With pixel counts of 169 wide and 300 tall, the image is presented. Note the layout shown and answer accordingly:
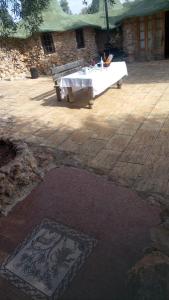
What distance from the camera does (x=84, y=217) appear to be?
3.09 metres

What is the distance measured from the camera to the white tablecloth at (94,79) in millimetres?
6516

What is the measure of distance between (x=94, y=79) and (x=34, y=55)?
8.83 m

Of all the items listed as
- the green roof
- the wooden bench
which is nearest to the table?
the wooden bench

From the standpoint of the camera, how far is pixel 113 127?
5.47 metres

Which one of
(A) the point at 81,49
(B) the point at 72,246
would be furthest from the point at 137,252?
(A) the point at 81,49

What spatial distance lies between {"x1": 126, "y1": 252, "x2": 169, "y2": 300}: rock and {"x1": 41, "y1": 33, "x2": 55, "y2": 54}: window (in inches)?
543

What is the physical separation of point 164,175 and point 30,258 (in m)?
2.21

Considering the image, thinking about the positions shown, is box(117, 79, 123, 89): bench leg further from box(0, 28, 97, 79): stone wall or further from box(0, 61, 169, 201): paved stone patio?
box(0, 28, 97, 79): stone wall

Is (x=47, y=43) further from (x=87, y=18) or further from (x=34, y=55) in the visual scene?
(x=87, y=18)

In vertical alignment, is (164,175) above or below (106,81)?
below

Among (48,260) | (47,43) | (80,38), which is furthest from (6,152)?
(80,38)

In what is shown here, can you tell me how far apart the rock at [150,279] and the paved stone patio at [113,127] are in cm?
110

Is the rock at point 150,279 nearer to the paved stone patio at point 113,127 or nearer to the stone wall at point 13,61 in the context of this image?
the paved stone patio at point 113,127

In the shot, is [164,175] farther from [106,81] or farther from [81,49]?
[81,49]
